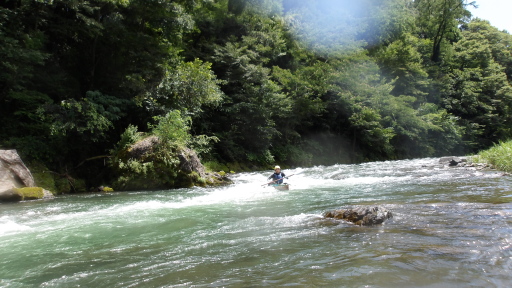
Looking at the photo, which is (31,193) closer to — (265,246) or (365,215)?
(265,246)

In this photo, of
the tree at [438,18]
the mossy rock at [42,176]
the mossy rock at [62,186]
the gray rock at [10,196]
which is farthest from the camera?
the tree at [438,18]

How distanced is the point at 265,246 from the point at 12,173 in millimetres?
9020

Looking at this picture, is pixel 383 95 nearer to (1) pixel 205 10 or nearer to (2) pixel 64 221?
(1) pixel 205 10

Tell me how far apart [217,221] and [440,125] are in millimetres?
30654

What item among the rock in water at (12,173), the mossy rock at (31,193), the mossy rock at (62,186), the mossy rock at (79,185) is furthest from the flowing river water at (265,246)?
the mossy rock at (79,185)

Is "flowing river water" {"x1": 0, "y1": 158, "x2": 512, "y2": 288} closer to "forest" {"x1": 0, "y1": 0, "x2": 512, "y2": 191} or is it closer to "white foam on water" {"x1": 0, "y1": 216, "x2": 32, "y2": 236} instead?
"white foam on water" {"x1": 0, "y1": 216, "x2": 32, "y2": 236}

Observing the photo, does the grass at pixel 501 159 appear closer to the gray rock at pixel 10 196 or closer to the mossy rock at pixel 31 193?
the mossy rock at pixel 31 193

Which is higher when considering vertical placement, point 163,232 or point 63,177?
point 63,177

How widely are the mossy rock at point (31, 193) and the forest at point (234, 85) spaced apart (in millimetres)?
1629

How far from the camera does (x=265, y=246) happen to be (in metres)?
3.96

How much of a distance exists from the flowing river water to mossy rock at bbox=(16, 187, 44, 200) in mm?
2372

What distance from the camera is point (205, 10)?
22.7 meters

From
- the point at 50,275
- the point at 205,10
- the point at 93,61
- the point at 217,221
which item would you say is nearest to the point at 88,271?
the point at 50,275

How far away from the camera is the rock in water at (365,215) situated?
4734 mm
